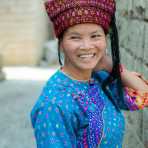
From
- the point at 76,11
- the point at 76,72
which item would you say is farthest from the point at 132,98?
the point at 76,11

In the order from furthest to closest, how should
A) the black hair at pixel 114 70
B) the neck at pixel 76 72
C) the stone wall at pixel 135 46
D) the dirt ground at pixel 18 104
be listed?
1. the dirt ground at pixel 18 104
2. the stone wall at pixel 135 46
3. the black hair at pixel 114 70
4. the neck at pixel 76 72

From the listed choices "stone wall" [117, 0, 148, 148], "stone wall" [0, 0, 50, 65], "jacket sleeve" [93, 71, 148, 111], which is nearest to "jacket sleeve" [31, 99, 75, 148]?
"jacket sleeve" [93, 71, 148, 111]

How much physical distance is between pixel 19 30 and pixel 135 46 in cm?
909

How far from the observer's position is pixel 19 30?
1224 centimetres

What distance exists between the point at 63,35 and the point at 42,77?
327 inches

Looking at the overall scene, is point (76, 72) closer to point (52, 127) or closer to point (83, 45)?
point (83, 45)

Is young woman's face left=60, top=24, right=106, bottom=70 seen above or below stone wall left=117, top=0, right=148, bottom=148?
above

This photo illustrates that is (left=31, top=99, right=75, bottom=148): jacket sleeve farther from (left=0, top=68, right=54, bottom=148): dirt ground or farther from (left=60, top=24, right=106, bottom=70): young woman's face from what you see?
(left=0, top=68, right=54, bottom=148): dirt ground

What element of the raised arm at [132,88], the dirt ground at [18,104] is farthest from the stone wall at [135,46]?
the dirt ground at [18,104]

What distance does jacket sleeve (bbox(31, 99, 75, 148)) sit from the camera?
1.98m

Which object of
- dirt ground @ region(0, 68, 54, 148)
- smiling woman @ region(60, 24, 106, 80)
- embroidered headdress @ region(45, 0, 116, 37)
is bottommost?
dirt ground @ region(0, 68, 54, 148)

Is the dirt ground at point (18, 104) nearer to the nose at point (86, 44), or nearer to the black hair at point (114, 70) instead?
the black hair at point (114, 70)

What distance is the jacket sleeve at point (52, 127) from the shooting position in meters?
1.98

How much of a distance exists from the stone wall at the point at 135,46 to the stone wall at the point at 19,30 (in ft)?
27.4
